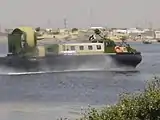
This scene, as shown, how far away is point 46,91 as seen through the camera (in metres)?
38.8

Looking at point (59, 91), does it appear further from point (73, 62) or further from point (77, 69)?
point (77, 69)

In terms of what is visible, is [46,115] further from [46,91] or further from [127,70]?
[127,70]

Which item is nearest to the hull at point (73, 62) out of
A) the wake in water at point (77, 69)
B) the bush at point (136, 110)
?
the wake in water at point (77, 69)

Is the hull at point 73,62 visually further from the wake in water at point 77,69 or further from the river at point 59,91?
the river at point 59,91

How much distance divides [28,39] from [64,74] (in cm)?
567

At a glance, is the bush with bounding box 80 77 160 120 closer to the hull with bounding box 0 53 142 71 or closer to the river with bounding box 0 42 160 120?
the river with bounding box 0 42 160 120

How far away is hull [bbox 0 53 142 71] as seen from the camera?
2078 inches

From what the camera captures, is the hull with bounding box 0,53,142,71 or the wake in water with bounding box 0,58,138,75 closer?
the hull with bounding box 0,53,142,71

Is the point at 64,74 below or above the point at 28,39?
below

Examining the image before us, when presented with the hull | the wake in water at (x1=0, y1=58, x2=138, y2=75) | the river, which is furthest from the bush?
the wake in water at (x1=0, y1=58, x2=138, y2=75)

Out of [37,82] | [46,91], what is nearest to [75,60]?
[37,82]

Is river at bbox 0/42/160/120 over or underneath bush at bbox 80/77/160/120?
underneath

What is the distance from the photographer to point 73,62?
182ft

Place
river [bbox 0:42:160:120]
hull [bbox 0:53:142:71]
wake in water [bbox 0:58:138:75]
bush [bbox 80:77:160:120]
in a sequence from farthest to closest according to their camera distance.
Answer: wake in water [bbox 0:58:138:75] → hull [bbox 0:53:142:71] → river [bbox 0:42:160:120] → bush [bbox 80:77:160:120]
